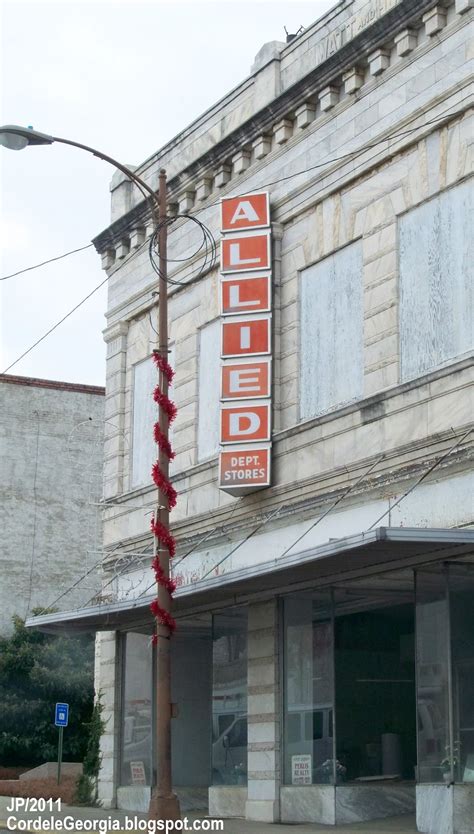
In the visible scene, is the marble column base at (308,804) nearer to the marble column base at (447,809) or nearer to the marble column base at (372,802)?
the marble column base at (372,802)

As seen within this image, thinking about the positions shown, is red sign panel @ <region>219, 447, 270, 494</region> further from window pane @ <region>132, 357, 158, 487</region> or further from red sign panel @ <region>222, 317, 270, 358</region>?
window pane @ <region>132, 357, 158, 487</region>

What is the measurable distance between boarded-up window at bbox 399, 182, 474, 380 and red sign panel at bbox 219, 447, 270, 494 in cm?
359

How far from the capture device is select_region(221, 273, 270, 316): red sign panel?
22.8 meters

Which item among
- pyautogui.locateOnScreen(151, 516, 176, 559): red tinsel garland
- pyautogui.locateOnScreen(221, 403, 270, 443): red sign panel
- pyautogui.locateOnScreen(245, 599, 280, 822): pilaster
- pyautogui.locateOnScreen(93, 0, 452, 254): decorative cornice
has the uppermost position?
pyautogui.locateOnScreen(93, 0, 452, 254): decorative cornice

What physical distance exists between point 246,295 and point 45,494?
23601mm

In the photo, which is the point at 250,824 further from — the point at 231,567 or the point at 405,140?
the point at 405,140

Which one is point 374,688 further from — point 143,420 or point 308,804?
point 143,420

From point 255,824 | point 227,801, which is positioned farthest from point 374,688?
point 227,801

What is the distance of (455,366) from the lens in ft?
60.4

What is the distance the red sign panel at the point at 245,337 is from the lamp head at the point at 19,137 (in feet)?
18.5

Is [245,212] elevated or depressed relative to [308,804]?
elevated

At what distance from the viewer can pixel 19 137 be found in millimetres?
18203

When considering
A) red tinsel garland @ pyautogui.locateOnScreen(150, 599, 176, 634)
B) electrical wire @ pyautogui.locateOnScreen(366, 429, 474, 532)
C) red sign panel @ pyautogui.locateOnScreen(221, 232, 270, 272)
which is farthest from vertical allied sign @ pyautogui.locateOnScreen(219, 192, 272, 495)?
red tinsel garland @ pyautogui.locateOnScreen(150, 599, 176, 634)

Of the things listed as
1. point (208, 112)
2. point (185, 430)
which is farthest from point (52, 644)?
point (208, 112)
